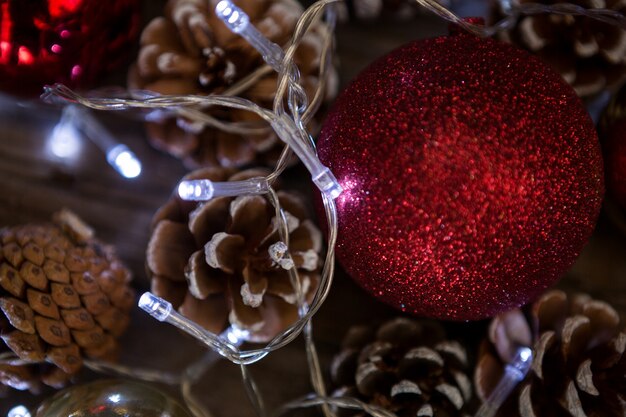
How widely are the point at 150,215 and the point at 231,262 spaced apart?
5.3 inches

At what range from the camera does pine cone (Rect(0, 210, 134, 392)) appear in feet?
1.54


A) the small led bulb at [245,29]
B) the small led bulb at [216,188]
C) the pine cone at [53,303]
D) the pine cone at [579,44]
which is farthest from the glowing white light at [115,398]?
the pine cone at [579,44]

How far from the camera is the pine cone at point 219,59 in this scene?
0.54m

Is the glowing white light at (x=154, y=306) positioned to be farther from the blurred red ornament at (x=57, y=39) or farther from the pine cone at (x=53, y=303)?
the blurred red ornament at (x=57, y=39)

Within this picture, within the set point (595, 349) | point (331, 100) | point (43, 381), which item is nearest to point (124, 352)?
point (43, 381)

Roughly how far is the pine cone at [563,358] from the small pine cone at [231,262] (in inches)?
6.2

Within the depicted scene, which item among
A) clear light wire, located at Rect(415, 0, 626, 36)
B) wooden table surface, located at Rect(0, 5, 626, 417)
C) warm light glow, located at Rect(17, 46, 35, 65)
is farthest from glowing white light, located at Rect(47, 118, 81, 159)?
clear light wire, located at Rect(415, 0, 626, 36)

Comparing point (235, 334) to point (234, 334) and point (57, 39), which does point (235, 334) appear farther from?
point (57, 39)

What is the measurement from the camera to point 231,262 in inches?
19.4

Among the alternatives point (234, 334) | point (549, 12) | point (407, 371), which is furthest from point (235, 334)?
point (549, 12)

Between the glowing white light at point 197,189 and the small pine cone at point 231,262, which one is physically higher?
the glowing white light at point 197,189

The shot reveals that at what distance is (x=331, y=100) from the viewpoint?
0.56m

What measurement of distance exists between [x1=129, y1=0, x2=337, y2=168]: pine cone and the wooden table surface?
0.06m

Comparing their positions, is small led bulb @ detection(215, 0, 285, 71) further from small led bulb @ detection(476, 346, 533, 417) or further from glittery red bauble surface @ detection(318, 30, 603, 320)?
small led bulb @ detection(476, 346, 533, 417)
